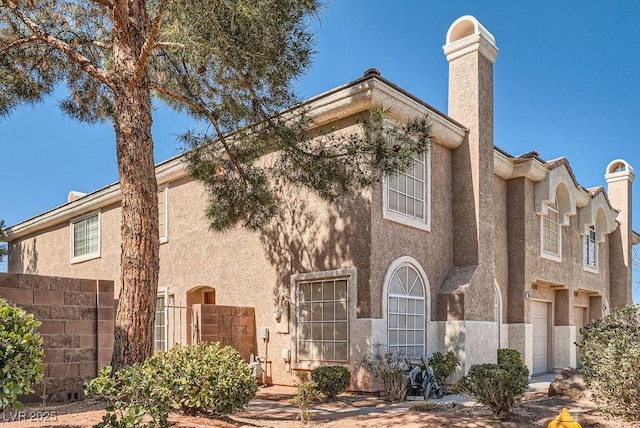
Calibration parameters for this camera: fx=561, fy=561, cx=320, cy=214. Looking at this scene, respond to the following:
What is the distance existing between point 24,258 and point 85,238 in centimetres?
607

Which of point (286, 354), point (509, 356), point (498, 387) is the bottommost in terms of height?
point (509, 356)

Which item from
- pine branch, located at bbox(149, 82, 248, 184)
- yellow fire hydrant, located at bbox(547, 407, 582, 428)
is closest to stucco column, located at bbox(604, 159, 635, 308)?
pine branch, located at bbox(149, 82, 248, 184)

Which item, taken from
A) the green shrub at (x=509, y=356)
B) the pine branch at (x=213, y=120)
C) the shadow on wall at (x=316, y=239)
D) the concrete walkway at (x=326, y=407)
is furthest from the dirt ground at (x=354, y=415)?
the pine branch at (x=213, y=120)

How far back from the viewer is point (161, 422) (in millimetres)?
5961

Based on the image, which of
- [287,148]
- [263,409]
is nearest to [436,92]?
[287,148]

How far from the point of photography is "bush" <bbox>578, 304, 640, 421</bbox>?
341 inches

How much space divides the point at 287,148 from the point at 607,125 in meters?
11.8

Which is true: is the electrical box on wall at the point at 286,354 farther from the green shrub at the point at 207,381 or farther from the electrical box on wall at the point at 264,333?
the green shrub at the point at 207,381

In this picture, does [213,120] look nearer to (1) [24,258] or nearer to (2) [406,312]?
(2) [406,312]

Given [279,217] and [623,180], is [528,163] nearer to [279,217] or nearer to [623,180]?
[279,217]

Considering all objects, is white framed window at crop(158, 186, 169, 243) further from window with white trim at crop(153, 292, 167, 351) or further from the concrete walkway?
the concrete walkway

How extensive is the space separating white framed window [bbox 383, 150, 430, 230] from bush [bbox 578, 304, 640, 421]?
15.0 ft

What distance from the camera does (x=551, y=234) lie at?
1891 centimetres

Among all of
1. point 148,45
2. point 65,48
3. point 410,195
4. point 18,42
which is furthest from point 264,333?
point 18,42
